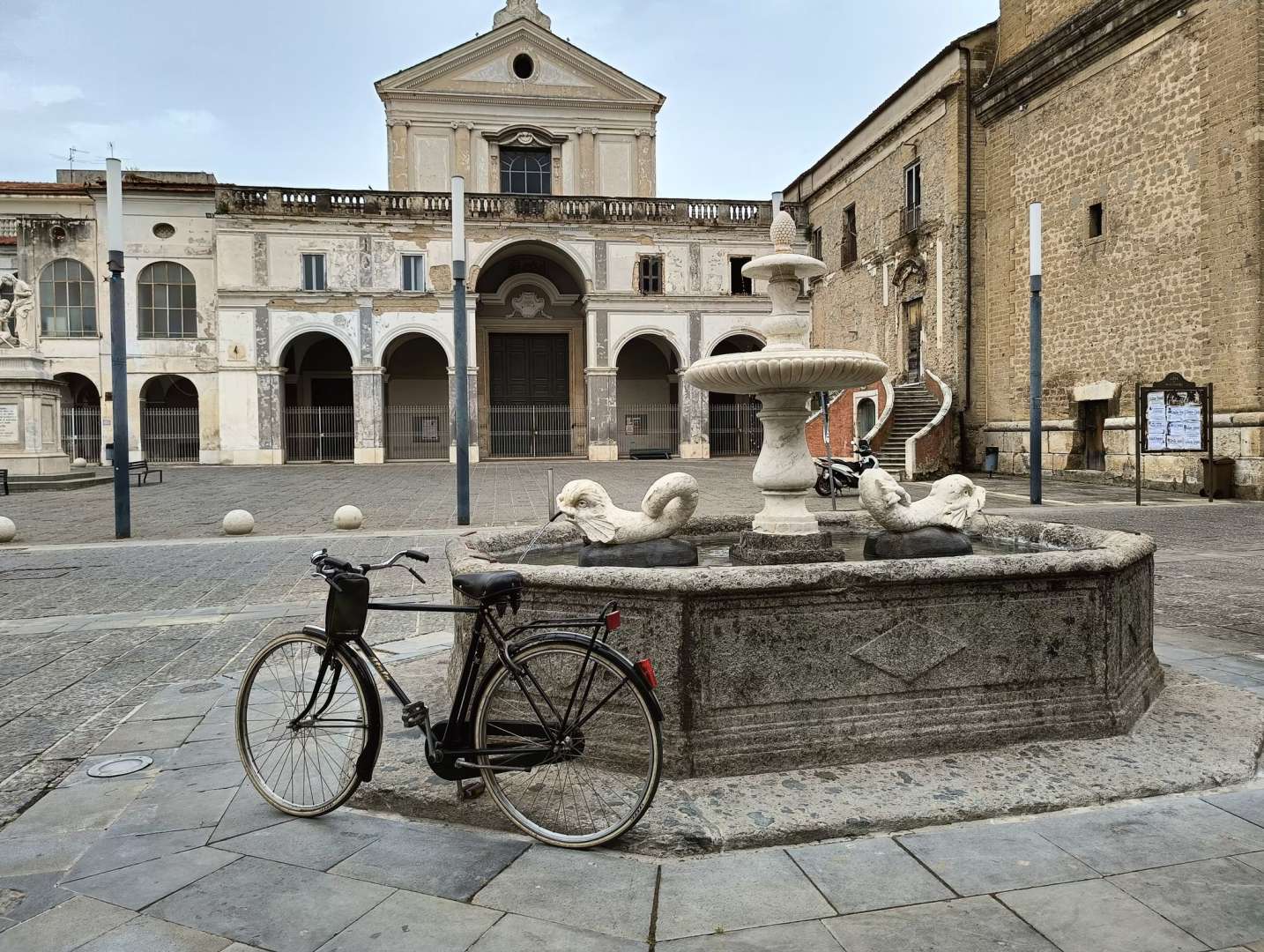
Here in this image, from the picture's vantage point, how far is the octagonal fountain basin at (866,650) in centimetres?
307

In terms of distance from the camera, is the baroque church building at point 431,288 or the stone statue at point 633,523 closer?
the stone statue at point 633,523

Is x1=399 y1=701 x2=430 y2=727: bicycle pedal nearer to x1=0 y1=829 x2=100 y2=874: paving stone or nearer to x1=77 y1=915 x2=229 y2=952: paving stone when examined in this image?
x1=77 y1=915 x2=229 y2=952: paving stone

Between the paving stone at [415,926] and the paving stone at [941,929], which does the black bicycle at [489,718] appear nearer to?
the paving stone at [415,926]

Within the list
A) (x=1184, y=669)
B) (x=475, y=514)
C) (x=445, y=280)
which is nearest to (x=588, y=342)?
(x=445, y=280)

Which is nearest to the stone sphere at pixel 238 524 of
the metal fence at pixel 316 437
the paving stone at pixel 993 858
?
the paving stone at pixel 993 858

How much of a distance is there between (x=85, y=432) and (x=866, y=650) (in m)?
30.4

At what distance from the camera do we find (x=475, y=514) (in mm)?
12211

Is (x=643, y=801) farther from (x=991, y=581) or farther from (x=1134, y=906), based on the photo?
(x=991, y=581)

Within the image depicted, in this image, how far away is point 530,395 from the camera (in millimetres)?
30891

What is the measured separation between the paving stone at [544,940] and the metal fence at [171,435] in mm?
28416

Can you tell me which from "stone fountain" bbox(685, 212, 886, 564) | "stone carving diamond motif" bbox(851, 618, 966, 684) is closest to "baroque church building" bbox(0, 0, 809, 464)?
"stone fountain" bbox(685, 212, 886, 564)

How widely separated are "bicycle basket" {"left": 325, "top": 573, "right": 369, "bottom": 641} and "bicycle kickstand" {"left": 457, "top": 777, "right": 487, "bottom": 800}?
639 mm

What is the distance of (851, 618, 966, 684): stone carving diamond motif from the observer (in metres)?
3.21

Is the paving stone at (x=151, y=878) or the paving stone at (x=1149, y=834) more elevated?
the paving stone at (x=1149, y=834)
